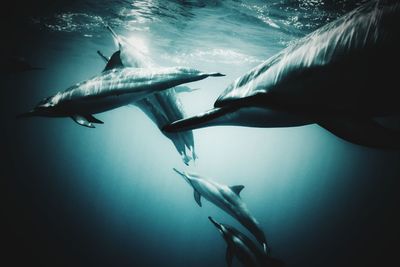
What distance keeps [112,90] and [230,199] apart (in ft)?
→ 15.0

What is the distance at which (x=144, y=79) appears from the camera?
2.63 m

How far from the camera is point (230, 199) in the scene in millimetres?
6191

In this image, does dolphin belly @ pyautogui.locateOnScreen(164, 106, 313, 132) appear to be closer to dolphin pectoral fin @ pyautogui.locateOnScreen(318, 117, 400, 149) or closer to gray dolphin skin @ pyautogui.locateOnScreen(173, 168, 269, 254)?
dolphin pectoral fin @ pyautogui.locateOnScreen(318, 117, 400, 149)

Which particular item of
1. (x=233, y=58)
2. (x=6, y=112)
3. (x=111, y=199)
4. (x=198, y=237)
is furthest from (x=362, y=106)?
(x=6, y=112)

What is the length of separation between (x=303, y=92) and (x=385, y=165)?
4028 centimetres

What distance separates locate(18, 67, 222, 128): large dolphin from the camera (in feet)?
7.93

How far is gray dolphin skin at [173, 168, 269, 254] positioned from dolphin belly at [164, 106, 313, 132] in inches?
184

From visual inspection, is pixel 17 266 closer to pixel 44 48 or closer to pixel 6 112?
pixel 44 48

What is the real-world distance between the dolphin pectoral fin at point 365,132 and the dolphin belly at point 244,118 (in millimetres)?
204

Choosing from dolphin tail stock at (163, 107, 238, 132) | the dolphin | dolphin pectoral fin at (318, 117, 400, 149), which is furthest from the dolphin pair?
the dolphin

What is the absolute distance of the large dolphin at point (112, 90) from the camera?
242 centimetres

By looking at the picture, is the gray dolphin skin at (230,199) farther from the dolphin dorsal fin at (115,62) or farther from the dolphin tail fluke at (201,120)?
the dolphin tail fluke at (201,120)

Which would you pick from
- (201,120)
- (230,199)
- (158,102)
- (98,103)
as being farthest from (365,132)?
(230,199)

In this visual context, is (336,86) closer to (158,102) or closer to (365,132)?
(365,132)
